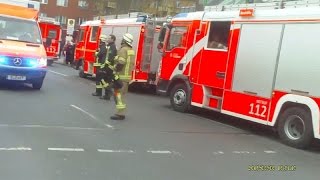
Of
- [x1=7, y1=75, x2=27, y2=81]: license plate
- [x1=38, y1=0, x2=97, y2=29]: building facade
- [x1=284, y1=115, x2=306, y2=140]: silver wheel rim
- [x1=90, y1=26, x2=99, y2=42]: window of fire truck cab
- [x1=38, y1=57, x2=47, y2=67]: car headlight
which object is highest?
[x1=38, y1=0, x2=97, y2=29]: building facade

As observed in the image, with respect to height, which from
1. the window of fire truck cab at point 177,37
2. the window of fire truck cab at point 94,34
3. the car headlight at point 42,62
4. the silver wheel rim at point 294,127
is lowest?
the silver wheel rim at point 294,127

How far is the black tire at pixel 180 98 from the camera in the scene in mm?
13478

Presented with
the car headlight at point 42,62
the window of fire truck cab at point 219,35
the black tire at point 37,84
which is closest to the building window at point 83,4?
the black tire at point 37,84

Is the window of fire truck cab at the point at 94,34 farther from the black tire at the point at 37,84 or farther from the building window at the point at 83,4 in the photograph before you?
the building window at the point at 83,4

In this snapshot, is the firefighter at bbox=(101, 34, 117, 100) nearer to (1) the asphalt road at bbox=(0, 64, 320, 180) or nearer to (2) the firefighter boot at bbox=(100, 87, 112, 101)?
(2) the firefighter boot at bbox=(100, 87, 112, 101)

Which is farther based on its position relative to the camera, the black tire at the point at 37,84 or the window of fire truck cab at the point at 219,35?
the black tire at the point at 37,84

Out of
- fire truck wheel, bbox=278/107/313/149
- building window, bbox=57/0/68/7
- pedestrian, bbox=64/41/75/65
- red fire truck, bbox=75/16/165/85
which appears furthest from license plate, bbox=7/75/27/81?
building window, bbox=57/0/68/7

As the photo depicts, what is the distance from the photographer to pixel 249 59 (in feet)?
37.0

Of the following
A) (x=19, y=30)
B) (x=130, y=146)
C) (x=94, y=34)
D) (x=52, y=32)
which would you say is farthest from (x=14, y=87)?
(x=52, y=32)

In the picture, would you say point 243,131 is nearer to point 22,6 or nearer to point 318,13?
point 318,13

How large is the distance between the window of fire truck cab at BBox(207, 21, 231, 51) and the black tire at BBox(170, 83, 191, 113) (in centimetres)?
147

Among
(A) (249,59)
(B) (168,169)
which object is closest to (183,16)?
(A) (249,59)

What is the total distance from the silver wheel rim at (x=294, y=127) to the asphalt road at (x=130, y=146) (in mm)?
288

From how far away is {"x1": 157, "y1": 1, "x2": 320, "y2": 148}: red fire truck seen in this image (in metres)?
9.79
